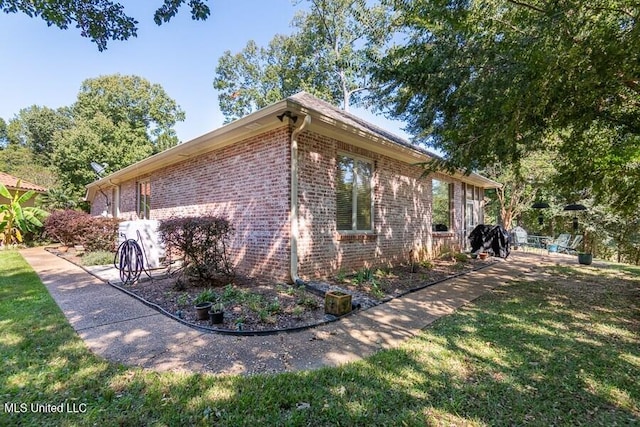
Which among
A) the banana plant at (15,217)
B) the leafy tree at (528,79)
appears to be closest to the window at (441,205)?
the leafy tree at (528,79)

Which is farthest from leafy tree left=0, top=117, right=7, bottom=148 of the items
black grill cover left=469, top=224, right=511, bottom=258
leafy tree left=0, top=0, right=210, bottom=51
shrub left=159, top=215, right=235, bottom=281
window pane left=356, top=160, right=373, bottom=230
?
black grill cover left=469, top=224, right=511, bottom=258

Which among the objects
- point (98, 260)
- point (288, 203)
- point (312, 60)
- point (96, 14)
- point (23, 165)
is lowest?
point (98, 260)

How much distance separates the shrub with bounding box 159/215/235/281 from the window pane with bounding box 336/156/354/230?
2460mm

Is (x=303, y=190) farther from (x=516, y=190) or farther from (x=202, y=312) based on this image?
(x=516, y=190)

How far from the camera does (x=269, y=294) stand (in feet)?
17.4

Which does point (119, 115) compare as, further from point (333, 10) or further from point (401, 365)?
point (401, 365)

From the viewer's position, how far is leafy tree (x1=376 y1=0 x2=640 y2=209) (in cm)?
387

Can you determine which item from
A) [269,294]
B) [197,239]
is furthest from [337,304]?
[197,239]

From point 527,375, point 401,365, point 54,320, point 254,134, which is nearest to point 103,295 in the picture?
point 54,320

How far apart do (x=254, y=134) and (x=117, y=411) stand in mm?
5456

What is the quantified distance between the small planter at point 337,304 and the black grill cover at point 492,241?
838 cm

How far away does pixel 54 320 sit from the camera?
4.17 meters

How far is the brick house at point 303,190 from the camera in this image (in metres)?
6.07

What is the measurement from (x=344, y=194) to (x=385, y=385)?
4.87 m
